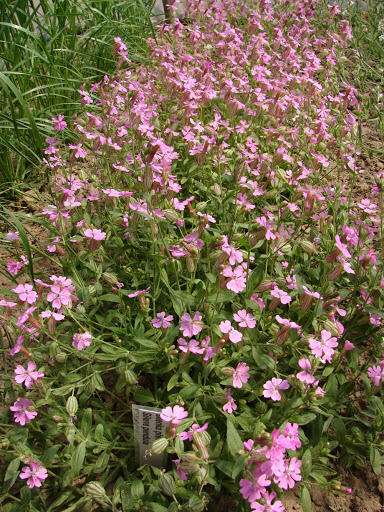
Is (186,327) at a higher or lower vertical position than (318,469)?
higher

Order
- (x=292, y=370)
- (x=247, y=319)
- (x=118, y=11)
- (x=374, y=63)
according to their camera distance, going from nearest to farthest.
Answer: (x=247, y=319) → (x=292, y=370) → (x=118, y=11) → (x=374, y=63)

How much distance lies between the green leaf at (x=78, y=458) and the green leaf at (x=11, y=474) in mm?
181

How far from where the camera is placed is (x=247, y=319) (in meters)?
1.66

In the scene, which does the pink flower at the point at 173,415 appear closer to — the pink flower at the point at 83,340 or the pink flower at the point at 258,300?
the pink flower at the point at 83,340

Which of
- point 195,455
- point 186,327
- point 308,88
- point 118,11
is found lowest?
point 195,455

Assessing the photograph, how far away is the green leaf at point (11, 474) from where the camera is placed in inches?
56.1

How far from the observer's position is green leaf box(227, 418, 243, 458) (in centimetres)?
141

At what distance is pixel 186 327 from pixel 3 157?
5.66ft

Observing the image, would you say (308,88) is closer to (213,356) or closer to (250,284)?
(250,284)

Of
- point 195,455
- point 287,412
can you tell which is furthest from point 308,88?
point 195,455

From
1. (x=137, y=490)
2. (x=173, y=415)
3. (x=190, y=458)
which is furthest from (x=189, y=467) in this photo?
(x=137, y=490)

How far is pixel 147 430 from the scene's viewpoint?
1.45 m

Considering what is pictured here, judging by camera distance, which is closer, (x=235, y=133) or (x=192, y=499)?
(x=192, y=499)

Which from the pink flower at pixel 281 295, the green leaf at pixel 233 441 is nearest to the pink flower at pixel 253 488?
the green leaf at pixel 233 441
